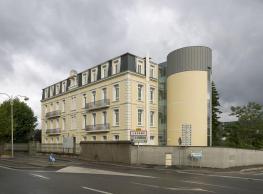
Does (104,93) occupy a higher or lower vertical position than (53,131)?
higher

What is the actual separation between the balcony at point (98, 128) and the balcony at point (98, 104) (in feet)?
8.50

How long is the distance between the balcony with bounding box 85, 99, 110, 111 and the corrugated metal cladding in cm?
1076

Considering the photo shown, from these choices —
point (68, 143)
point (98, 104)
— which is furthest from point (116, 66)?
point (68, 143)

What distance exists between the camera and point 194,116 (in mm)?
43625

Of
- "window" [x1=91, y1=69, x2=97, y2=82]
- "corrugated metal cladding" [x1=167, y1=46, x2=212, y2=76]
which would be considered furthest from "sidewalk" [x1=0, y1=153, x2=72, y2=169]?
"window" [x1=91, y1=69, x2=97, y2=82]

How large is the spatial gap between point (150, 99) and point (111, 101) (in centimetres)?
537

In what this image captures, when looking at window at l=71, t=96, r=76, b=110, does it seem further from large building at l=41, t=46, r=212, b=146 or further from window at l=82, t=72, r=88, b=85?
window at l=82, t=72, r=88, b=85

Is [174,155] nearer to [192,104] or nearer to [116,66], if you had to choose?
[192,104]

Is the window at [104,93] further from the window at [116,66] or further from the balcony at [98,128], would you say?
the balcony at [98,128]

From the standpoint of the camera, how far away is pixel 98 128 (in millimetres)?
50062

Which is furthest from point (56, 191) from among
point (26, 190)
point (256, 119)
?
point (256, 119)

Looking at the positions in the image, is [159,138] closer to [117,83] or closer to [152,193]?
[117,83]

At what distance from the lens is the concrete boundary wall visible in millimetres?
29188

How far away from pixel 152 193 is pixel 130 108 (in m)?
→ 33.1
